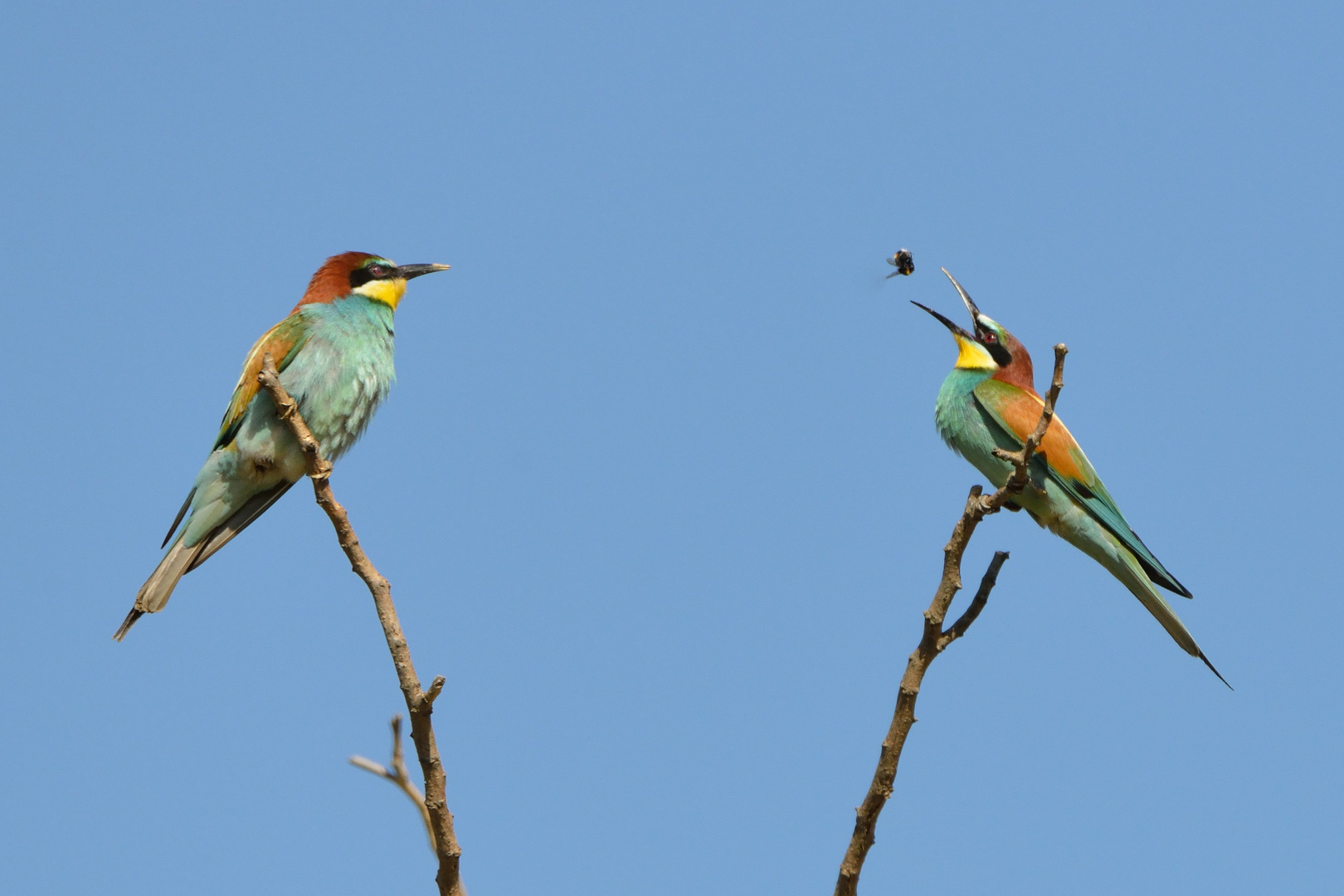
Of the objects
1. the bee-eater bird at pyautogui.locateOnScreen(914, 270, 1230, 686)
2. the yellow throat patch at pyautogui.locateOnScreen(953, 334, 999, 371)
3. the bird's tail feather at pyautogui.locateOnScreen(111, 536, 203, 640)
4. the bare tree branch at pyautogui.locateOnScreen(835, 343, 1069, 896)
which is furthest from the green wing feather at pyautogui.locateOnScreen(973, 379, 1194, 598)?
the bird's tail feather at pyautogui.locateOnScreen(111, 536, 203, 640)

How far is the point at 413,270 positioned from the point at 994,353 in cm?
238

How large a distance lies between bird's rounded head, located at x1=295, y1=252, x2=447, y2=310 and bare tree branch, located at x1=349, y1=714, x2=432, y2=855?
97.9 inches

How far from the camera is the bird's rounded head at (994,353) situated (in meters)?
4.90

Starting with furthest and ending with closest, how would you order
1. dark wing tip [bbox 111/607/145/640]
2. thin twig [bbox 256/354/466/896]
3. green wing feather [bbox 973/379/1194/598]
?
green wing feather [bbox 973/379/1194/598] → dark wing tip [bbox 111/607/145/640] → thin twig [bbox 256/354/466/896]

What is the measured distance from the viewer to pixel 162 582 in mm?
3822

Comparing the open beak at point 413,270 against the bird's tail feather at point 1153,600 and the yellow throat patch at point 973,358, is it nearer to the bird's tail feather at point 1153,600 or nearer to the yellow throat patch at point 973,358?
the yellow throat patch at point 973,358

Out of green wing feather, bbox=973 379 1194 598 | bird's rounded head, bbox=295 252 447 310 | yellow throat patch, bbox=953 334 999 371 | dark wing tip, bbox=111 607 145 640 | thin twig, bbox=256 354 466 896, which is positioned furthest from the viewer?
yellow throat patch, bbox=953 334 999 371

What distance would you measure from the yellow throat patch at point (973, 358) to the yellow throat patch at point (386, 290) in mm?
2288

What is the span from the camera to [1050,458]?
4.38m

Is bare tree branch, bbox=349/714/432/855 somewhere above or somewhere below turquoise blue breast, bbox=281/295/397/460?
below

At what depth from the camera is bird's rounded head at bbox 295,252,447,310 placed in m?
4.61

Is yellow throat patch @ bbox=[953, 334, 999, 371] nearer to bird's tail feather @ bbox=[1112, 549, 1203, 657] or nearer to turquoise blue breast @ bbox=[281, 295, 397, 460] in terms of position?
bird's tail feather @ bbox=[1112, 549, 1203, 657]

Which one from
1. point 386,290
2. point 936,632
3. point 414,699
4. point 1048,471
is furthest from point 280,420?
point 1048,471

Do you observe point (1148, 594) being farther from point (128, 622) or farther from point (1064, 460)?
point (128, 622)
